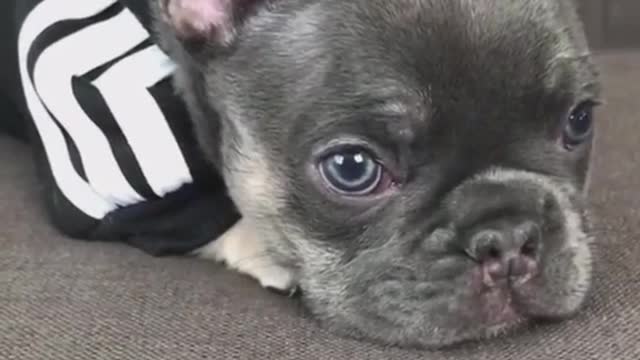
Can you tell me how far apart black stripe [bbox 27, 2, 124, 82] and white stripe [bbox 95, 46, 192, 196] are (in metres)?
0.08

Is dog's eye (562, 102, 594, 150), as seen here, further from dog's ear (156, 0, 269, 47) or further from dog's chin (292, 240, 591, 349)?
dog's ear (156, 0, 269, 47)

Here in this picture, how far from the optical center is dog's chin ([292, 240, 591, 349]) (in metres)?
1.32

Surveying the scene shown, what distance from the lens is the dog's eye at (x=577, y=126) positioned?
4.75 ft

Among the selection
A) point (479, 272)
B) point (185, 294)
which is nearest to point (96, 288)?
point (185, 294)

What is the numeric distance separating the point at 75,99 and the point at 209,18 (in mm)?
217

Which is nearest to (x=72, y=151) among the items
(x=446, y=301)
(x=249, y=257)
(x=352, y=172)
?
(x=249, y=257)

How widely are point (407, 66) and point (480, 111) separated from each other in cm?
8

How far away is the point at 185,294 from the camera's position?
148 cm

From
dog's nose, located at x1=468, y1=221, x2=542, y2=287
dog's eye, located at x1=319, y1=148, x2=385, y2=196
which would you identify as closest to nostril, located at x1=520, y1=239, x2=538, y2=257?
dog's nose, located at x1=468, y1=221, x2=542, y2=287

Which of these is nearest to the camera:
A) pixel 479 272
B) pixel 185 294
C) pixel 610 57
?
pixel 479 272

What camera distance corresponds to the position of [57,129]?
170 cm

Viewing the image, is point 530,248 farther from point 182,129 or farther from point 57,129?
point 57,129

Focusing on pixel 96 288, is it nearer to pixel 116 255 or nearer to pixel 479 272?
pixel 116 255

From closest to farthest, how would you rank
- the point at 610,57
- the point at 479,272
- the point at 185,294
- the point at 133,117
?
the point at 479,272
the point at 185,294
the point at 133,117
the point at 610,57
